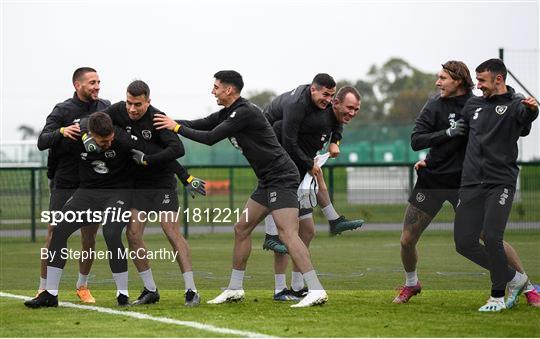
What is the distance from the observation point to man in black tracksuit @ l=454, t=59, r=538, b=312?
1091 cm

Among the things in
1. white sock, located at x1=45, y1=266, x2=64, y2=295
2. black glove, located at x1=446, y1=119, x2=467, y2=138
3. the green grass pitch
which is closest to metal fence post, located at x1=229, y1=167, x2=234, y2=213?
the green grass pitch

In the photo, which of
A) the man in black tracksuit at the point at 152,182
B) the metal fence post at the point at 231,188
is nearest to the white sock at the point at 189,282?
the man in black tracksuit at the point at 152,182

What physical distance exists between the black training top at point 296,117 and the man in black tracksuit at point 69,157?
6.27 ft

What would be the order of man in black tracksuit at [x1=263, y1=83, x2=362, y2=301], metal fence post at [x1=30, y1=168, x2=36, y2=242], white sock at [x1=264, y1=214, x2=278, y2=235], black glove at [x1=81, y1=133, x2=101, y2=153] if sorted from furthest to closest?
metal fence post at [x1=30, y1=168, x2=36, y2=242] → white sock at [x1=264, y1=214, x2=278, y2=235] → man in black tracksuit at [x1=263, y1=83, x2=362, y2=301] → black glove at [x1=81, y1=133, x2=101, y2=153]

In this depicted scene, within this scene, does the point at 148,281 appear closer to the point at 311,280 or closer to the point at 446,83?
the point at 311,280

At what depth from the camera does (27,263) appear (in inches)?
699

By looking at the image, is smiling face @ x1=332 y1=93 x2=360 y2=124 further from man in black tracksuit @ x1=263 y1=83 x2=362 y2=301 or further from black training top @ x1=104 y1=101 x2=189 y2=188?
black training top @ x1=104 y1=101 x2=189 y2=188

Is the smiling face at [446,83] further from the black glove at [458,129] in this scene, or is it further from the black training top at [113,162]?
the black training top at [113,162]

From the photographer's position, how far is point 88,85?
12047 mm

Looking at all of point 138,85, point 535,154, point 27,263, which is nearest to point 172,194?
point 138,85

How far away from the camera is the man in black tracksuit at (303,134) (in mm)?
12016

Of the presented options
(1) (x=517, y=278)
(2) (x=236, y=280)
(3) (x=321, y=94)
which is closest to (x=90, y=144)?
(2) (x=236, y=280)

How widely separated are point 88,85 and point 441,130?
12.3 ft

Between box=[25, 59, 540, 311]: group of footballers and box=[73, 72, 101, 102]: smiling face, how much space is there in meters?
0.01
